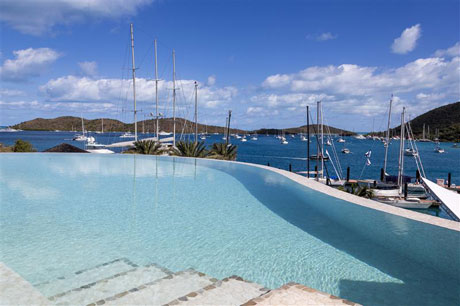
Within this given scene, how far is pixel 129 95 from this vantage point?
80.7 ft

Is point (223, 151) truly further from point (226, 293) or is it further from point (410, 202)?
point (226, 293)

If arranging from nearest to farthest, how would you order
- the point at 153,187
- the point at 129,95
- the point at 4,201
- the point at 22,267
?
the point at 22,267, the point at 4,201, the point at 153,187, the point at 129,95

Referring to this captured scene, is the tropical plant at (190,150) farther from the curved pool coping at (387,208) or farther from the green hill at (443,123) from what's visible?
the green hill at (443,123)

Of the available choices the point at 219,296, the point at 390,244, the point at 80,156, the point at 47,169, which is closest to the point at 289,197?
the point at 390,244

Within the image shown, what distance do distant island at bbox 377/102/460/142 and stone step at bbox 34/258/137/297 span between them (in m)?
120

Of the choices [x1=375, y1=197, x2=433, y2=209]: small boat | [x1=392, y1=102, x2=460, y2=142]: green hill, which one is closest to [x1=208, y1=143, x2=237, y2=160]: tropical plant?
[x1=375, y1=197, x2=433, y2=209]: small boat

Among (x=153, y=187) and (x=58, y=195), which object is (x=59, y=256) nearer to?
(x=58, y=195)

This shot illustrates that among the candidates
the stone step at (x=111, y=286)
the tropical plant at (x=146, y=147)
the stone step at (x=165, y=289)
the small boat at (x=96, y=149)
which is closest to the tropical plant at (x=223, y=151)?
the tropical plant at (x=146, y=147)

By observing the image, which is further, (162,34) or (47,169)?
(162,34)

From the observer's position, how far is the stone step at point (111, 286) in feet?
12.4

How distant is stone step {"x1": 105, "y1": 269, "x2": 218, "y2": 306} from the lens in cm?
369

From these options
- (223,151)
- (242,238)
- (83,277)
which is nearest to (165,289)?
(83,277)

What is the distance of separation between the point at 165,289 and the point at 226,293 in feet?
2.47

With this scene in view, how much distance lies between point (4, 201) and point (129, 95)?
16776 millimetres
